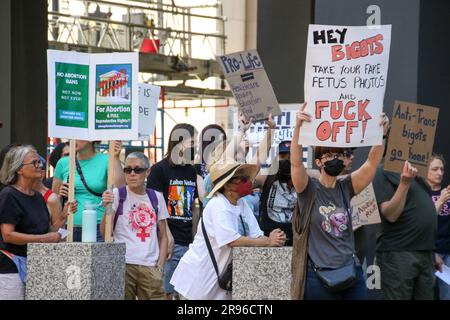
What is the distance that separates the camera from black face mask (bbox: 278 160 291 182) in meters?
9.48

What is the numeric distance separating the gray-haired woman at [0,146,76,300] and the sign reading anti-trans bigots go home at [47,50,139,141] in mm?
505

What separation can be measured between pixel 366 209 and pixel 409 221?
0.38m

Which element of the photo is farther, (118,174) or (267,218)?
(118,174)

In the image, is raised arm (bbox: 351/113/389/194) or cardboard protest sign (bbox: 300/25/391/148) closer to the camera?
raised arm (bbox: 351/113/389/194)

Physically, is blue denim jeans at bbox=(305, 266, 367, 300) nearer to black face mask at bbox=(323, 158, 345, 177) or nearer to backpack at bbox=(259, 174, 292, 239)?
black face mask at bbox=(323, 158, 345, 177)

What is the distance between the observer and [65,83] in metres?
9.12

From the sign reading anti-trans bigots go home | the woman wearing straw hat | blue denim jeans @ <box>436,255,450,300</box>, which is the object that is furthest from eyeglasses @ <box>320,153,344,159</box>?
blue denim jeans @ <box>436,255,450,300</box>

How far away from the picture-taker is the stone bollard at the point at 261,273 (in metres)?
7.84

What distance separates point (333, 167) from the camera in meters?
7.68

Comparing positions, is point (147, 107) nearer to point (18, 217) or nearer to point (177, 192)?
point (177, 192)

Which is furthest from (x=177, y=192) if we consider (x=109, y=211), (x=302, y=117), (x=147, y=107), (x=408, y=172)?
(x=302, y=117)

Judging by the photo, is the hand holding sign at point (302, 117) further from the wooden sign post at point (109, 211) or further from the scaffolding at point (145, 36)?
the scaffolding at point (145, 36)

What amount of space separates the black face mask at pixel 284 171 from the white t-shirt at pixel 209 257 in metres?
1.53
